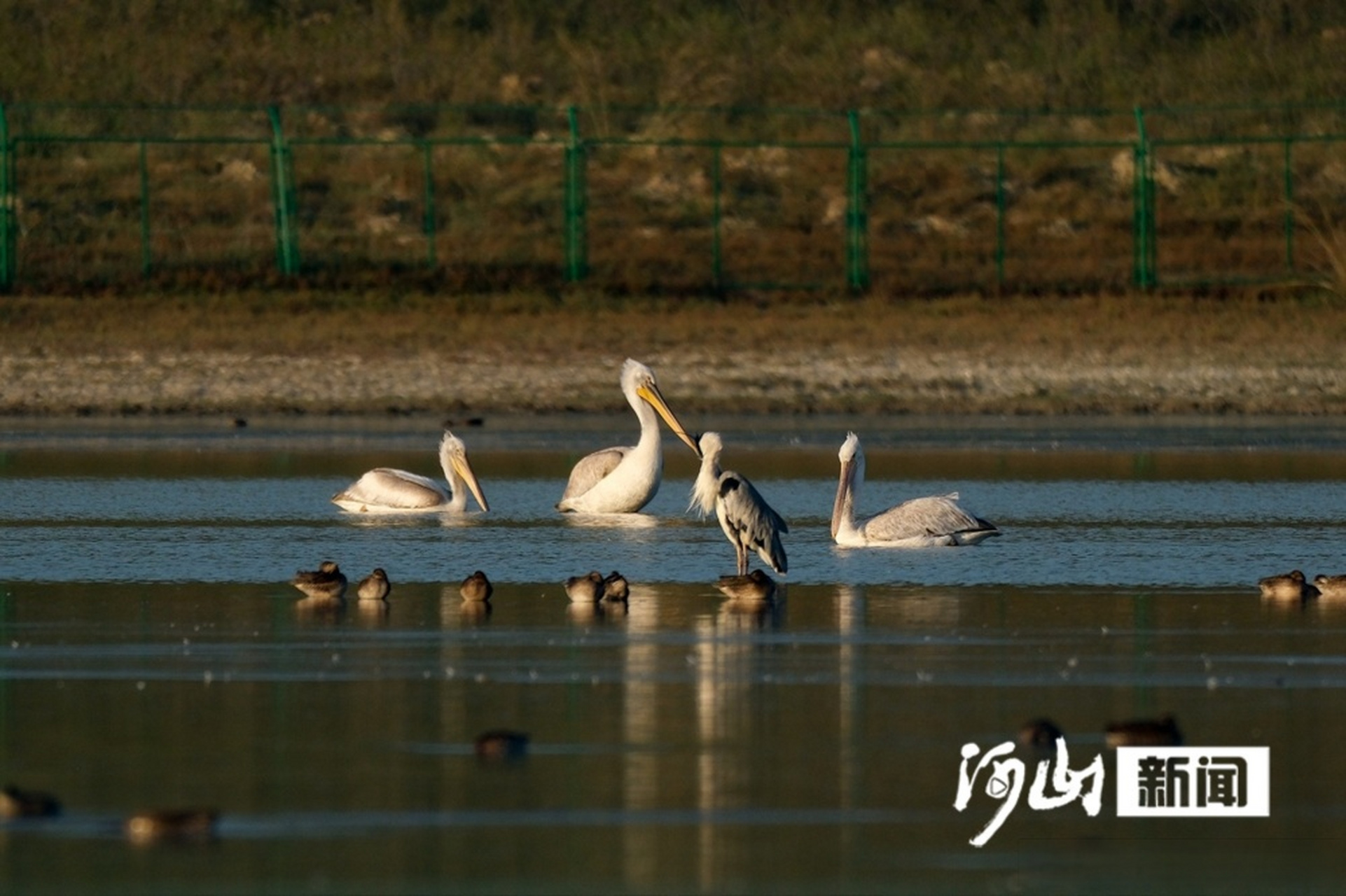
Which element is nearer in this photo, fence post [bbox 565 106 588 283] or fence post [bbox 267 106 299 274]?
fence post [bbox 267 106 299 274]

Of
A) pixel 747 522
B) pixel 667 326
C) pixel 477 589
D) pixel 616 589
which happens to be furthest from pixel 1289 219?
pixel 477 589

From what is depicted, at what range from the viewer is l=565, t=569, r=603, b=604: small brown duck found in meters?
11.0

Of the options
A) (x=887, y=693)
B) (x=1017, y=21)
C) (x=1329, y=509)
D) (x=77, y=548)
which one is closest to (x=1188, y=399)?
(x=1329, y=509)

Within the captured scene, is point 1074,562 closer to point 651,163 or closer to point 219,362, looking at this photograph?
point 219,362

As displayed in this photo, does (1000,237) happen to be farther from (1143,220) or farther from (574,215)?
(574,215)

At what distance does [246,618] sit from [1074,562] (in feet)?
13.0

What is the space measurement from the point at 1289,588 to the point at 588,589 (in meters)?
2.86

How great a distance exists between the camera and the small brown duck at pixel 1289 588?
36.5 feet

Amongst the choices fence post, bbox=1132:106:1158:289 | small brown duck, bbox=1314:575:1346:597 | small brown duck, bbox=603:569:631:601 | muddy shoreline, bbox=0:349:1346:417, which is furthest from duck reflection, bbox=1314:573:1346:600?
fence post, bbox=1132:106:1158:289

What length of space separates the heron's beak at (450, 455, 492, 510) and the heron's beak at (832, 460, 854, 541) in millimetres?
2365

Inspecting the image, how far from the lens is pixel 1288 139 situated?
95.8 feet

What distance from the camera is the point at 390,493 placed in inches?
583

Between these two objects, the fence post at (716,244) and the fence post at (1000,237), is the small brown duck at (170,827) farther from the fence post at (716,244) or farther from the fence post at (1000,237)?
the fence post at (1000,237)

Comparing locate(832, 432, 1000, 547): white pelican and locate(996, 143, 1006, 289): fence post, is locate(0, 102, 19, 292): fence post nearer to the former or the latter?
locate(996, 143, 1006, 289): fence post
